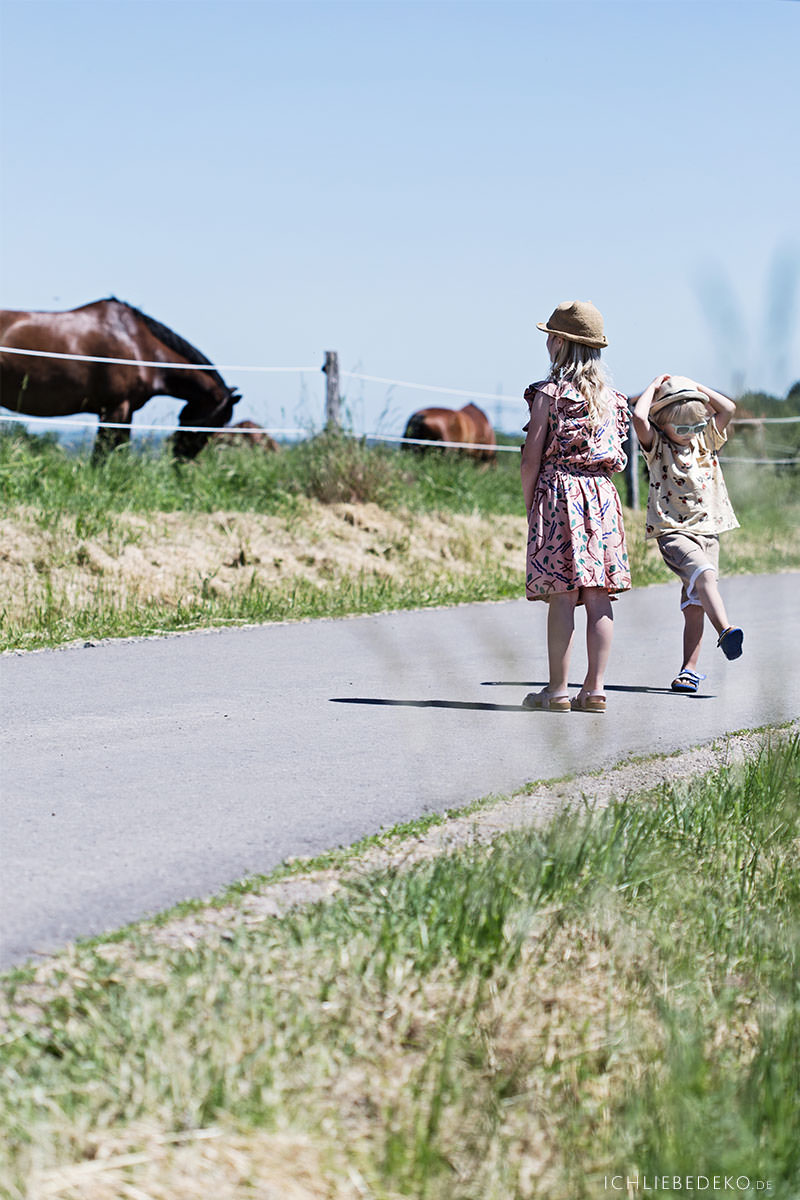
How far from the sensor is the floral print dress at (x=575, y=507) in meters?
5.95

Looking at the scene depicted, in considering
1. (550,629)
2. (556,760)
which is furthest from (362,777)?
(556,760)

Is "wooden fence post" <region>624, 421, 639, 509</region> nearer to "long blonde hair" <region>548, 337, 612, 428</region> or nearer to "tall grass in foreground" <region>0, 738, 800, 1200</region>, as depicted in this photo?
"long blonde hair" <region>548, 337, 612, 428</region>

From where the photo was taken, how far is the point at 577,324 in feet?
19.0

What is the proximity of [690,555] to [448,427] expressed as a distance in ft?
39.1

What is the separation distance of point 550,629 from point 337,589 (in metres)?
4.39

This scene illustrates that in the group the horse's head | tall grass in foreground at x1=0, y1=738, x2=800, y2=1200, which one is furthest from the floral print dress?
the horse's head

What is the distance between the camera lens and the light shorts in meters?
6.61

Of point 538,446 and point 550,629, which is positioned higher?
point 538,446

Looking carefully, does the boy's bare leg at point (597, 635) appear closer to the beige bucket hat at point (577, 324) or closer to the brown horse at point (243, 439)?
the beige bucket hat at point (577, 324)

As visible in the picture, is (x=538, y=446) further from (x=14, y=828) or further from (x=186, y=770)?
(x=14, y=828)

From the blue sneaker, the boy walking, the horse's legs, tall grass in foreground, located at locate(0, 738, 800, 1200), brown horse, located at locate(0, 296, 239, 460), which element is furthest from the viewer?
brown horse, located at locate(0, 296, 239, 460)

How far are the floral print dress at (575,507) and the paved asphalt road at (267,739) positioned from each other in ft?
1.81

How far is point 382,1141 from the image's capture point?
2.18 metres

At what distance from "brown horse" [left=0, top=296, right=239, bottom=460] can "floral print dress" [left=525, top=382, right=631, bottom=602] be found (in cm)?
811
